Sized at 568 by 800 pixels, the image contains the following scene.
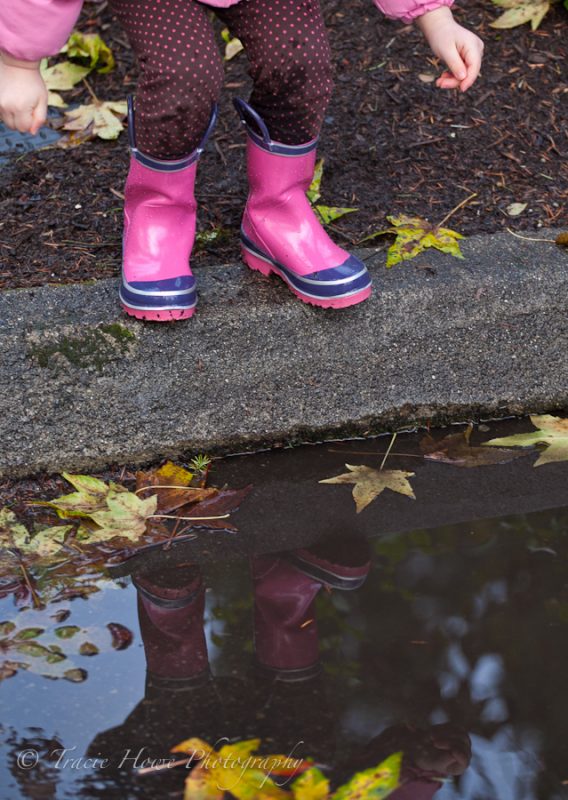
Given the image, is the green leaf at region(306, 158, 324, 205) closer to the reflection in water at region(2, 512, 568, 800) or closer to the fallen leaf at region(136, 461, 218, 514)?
the fallen leaf at region(136, 461, 218, 514)

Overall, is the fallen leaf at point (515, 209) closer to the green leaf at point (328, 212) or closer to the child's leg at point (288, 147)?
the green leaf at point (328, 212)

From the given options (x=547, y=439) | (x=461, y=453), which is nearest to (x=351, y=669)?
(x=461, y=453)

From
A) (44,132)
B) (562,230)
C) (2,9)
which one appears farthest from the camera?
(44,132)

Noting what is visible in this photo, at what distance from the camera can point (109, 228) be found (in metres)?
2.65

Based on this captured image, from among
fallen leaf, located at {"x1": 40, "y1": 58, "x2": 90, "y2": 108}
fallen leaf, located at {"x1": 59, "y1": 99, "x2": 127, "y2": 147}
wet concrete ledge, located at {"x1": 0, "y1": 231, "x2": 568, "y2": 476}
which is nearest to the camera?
wet concrete ledge, located at {"x1": 0, "y1": 231, "x2": 568, "y2": 476}

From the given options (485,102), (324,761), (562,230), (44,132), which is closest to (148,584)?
(324,761)

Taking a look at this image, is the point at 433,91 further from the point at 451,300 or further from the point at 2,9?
the point at 2,9

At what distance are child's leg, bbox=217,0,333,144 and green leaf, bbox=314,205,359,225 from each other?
0.47 meters

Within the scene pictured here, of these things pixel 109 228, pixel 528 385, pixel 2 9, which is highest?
pixel 2 9

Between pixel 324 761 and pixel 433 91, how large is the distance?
7.39 feet

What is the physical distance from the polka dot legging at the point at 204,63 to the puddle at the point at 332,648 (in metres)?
0.79

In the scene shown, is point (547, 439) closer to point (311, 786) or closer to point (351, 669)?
point (351, 669)

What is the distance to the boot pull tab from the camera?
86.9 inches

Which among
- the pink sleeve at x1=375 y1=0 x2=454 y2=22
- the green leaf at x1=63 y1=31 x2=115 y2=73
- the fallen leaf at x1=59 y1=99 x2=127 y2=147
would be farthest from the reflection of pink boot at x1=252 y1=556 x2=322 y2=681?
the green leaf at x1=63 y1=31 x2=115 y2=73
